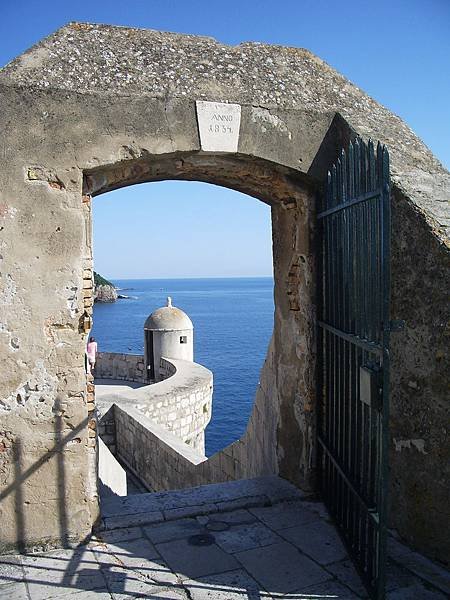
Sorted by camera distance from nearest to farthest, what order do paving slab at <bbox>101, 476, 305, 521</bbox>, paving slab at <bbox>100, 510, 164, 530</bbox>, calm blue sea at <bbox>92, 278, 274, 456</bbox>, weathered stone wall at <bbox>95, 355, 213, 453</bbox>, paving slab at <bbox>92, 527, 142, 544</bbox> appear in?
paving slab at <bbox>92, 527, 142, 544</bbox>, paving slab at <bbox>100, 510, 164, 530</bbox>, paving slab at <bbox>101, 476, 305, 521</bbox>, weathered stone wall at <bbox>95, 355, 213, 453</bbox>, calm blue sea at <bbox>92, 278, 274, 456</bbox>

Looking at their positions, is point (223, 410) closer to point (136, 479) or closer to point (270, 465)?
point (136, 479)

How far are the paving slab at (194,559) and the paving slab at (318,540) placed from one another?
0.59 meters

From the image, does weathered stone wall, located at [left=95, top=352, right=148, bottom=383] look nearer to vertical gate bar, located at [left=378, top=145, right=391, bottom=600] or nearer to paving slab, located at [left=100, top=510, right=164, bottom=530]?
paving slab, located at [left=100, top=510, right=164, bottom=530]

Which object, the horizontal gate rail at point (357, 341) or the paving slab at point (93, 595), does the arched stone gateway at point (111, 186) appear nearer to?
the horizontal gate rail at point (357, 341)

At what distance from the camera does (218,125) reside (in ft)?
15.1

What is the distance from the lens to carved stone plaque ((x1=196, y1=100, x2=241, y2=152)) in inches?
180

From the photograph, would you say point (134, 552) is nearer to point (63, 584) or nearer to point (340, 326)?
point (63, 584)

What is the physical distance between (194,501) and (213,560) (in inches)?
44.2

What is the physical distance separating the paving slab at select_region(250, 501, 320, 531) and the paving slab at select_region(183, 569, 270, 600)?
0.84m

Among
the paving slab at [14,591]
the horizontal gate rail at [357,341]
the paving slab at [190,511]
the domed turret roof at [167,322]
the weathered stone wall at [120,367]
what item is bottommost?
the weathered stone wall at [120,367]

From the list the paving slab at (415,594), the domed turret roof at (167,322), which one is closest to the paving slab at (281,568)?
the paving slab at (415,594)

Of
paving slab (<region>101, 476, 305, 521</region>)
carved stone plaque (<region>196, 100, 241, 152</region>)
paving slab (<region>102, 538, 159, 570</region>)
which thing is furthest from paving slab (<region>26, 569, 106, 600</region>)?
carved stone plaque (<region>196, 100, 241, 152</region>)

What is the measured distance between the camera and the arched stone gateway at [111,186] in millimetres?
4070

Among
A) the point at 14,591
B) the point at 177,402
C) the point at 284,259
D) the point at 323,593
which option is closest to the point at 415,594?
the point at 323,593
